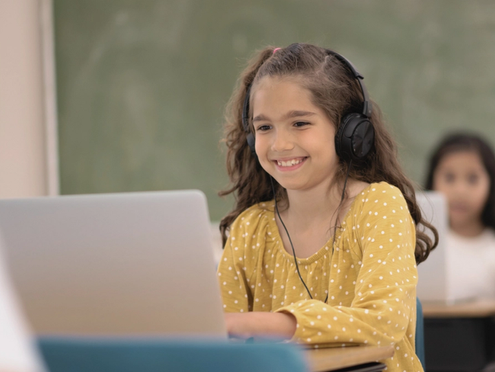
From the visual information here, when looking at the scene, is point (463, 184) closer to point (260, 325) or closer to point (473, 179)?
point (473, 179)

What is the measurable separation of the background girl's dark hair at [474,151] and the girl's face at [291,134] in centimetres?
175

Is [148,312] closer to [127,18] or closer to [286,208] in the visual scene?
[286,208]

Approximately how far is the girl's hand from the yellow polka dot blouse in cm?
2

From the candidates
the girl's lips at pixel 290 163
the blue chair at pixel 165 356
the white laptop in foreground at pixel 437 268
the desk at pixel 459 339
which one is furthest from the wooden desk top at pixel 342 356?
the desk at pixel 459 339

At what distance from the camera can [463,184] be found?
2883 mm

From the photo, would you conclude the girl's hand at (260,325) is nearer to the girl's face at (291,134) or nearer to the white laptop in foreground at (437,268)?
the girl's face at (291,134)

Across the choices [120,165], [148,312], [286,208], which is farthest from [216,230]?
[148,312]

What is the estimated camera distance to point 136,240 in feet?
2.48

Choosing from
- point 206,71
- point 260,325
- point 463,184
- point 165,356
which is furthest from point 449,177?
point 165,356

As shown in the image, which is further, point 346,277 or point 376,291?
point 346,277

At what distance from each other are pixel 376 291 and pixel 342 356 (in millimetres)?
199

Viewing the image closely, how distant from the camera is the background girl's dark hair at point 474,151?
285 centimetres

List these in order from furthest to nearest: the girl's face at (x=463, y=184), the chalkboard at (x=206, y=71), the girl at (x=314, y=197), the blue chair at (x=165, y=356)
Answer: the chalkboard at (x=206, y=71) < the girl's face at (x=463, y=184) < the girl at (x=314, y=197) < the blue chair at (x=165, y=356)

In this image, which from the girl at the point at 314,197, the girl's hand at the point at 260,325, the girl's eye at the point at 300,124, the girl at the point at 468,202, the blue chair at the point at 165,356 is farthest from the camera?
the girl at the point at 468,202
